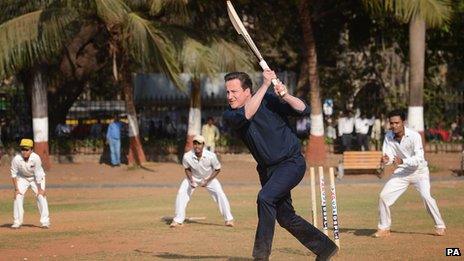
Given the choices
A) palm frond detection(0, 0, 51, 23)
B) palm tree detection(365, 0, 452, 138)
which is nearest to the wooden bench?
palm tree detection(365, 0, 452, 138)

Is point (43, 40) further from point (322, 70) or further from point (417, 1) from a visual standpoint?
point (322, 70)

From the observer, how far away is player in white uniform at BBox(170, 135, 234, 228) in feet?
54.9

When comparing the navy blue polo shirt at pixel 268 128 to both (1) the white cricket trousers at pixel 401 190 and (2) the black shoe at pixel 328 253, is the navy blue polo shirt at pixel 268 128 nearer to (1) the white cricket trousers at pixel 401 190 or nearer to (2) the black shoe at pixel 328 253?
(2) the black shoe at pixel 328 253

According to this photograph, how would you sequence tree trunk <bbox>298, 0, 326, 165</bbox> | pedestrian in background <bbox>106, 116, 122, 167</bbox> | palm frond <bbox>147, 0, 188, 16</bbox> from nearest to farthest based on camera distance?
palm frond <bbox>147, 0, 188, 16</bbox>, tree trunk <bbox>298, 0, 326, 165</bbox>, pedestrian in background <bbox>106, 116, 122, 167</bbox>

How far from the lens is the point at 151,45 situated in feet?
89.2

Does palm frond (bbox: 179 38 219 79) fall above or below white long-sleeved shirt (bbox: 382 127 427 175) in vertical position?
above

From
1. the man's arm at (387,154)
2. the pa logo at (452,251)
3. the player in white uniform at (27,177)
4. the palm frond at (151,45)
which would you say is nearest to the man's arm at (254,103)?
the pa logo at (452,251)

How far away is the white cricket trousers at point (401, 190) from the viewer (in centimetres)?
1444

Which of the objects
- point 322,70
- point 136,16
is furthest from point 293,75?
point 136,16

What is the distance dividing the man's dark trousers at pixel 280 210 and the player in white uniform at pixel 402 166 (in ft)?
12.6

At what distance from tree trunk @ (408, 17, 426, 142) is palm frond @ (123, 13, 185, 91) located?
6715mm

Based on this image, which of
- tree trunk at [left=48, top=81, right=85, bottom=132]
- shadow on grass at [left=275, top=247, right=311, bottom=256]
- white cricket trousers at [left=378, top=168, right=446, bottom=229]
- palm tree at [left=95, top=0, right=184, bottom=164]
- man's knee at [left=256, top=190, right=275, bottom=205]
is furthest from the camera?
tree trunk at [left=48, top=81, right=85, bottom=132]

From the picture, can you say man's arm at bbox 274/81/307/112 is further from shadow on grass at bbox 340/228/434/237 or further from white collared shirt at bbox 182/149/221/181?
white collared shirt at bbox 182/149/221/181

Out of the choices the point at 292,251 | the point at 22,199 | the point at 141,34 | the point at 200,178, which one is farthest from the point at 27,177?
the point at 141,34
